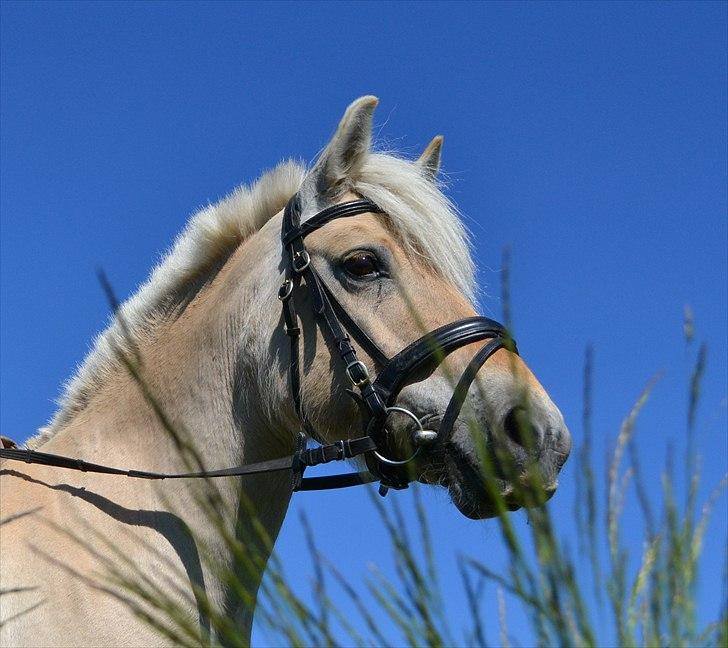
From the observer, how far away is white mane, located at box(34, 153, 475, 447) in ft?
14.3

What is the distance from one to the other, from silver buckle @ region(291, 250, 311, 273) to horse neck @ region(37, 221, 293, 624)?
0.14m

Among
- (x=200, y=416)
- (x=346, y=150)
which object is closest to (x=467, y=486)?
(x=200, y=416)

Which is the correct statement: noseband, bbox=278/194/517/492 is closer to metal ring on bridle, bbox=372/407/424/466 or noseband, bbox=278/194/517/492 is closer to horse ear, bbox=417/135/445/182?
metal ring on bridle, bbox=372/407/424/466

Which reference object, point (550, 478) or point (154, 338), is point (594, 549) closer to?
point (550, 478)

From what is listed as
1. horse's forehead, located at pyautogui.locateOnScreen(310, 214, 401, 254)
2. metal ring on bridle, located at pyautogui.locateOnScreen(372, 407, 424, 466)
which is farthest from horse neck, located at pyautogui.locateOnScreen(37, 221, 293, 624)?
metal ring on bridle, located at pyautogui.locateOnScreen(372, 407, 424, 466)

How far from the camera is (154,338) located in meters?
4.57

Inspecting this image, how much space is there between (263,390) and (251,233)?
1018 mm

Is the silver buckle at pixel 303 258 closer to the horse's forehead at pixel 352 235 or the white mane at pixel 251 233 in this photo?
the horse's forehead at pixel 352 235

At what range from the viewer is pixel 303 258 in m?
4.34

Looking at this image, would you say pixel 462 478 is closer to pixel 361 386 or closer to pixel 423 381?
pixel 423 381

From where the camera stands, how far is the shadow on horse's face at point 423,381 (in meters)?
3.51

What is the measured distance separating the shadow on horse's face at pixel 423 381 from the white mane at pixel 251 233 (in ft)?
0.36

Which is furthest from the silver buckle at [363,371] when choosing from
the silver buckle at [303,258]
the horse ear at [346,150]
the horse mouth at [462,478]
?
the horse ear at [346,150]

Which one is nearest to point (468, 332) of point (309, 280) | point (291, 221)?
point (309, 280)
